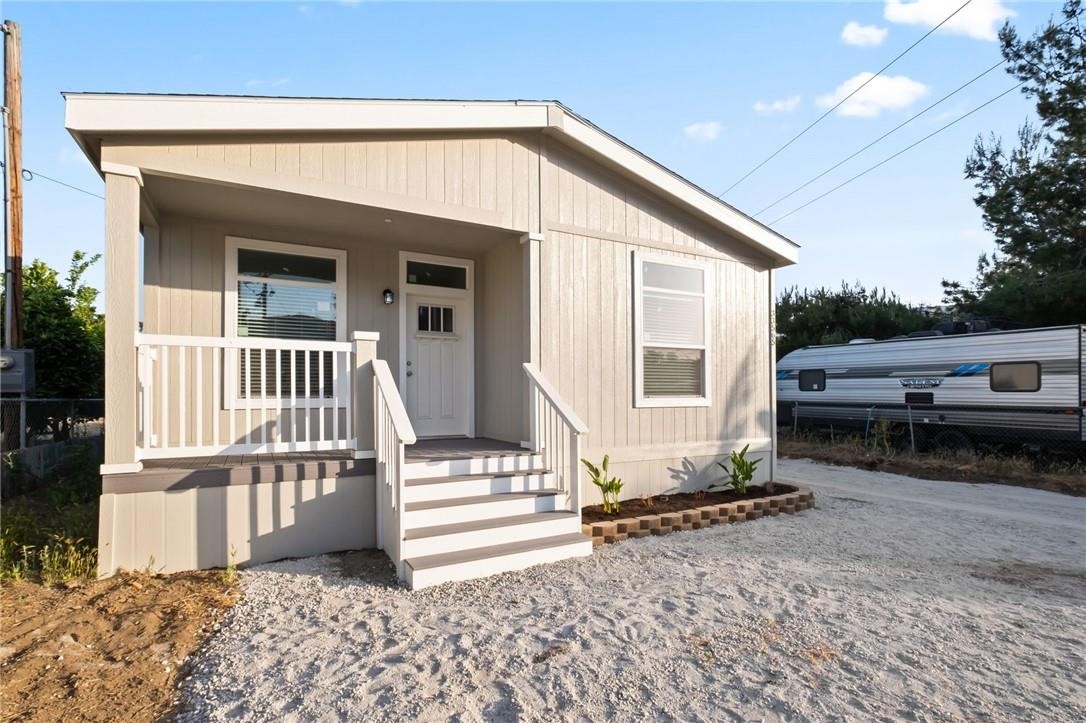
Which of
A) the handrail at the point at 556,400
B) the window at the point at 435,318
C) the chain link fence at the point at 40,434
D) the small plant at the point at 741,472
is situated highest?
the window at the point at 435,318

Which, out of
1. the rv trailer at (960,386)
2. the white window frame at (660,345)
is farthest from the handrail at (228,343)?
the rv trailer at (960,386)

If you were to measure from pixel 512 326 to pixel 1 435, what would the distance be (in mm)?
4953

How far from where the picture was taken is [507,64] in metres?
7.45

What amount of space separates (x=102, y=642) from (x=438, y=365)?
370cm

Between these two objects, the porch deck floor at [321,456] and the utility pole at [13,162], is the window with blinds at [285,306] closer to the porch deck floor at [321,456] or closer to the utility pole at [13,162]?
the porch deck floor at [321,456]

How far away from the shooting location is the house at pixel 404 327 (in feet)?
12.0

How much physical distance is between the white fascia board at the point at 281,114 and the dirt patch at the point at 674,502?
3.61 meters

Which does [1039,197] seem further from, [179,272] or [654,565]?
[179,272]

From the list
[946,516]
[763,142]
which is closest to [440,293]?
[946,516]

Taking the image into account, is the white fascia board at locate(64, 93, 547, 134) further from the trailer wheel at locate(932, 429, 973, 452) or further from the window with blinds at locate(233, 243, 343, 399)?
the trailer wheel at locate(932, 429, 973, 452)

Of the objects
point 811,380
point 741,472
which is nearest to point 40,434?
point 741,472

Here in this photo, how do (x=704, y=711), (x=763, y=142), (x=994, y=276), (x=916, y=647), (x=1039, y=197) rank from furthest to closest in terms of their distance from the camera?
(x=994, y=276), (x=763, y=142), (x=1039, y=197), (x=916, y=647), (x=704, y=711)

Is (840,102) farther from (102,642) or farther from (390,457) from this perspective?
(102,642)

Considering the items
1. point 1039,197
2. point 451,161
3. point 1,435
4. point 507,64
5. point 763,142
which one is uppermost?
point 763,142
